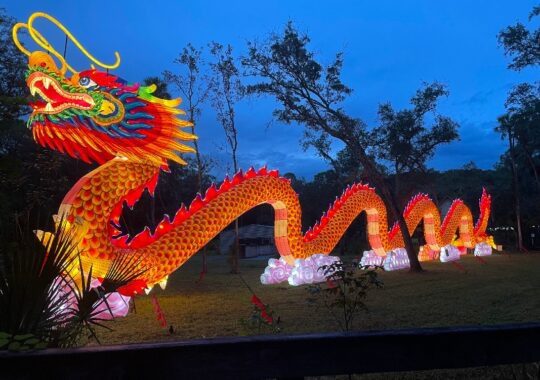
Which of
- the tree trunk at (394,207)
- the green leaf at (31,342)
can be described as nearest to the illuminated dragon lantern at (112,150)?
the green leaf at (31,342)

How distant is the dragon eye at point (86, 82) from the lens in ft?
24.5

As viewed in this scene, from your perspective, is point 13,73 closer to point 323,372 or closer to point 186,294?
point 186,294

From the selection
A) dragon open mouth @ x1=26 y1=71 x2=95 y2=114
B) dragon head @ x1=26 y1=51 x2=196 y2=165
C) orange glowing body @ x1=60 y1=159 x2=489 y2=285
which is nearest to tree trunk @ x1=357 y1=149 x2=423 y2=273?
orange glowing body @ x1=60 y1=159 x2=489 y2=285

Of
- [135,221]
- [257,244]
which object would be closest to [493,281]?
[135,221]

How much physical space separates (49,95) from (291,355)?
6.48 meters

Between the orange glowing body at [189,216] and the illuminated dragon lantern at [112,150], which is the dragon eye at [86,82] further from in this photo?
the orange glowing body at [189,216]

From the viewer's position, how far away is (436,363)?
75.2 inches

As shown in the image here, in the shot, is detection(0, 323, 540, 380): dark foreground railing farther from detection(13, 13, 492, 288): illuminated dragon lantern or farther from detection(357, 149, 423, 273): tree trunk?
detection(357, 149, 423, 273): tree trunk

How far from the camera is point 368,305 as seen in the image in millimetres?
8352

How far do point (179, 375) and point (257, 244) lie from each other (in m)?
29.2

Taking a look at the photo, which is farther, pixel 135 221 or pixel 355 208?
pixel 135 221

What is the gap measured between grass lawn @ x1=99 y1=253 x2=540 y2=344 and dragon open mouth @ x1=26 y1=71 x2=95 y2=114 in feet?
10.6

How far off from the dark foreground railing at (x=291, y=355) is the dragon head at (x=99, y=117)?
6076 millimetres

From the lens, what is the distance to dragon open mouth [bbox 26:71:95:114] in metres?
7.02
